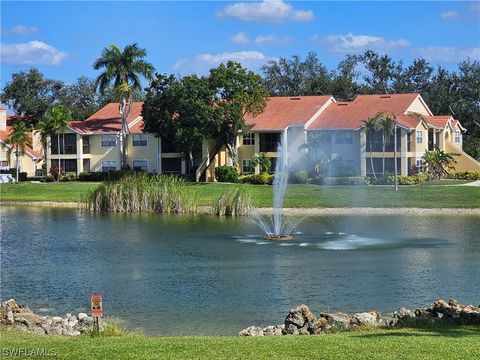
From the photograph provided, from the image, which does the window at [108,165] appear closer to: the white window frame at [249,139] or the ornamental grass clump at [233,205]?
the white window frame at [249,139]

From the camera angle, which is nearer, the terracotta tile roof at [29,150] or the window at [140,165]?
the window at [140,165]

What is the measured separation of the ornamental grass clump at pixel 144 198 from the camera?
56.6 metres

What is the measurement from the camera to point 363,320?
768 inches

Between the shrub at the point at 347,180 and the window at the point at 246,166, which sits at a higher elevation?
the window at the point at 246,166

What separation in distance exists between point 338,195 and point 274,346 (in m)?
47.4

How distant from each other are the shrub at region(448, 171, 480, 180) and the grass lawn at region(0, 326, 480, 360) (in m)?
56.4

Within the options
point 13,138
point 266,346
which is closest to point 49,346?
point 266,346

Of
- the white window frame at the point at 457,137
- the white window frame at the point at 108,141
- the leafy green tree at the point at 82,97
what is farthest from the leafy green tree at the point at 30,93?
the white window frame at the point at 457,137

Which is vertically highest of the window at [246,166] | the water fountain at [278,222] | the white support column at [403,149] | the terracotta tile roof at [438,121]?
the terracotta tile roof at [438,121]

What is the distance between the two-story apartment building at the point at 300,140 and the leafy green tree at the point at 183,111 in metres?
4.72

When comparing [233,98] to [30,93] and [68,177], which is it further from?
[30,93]

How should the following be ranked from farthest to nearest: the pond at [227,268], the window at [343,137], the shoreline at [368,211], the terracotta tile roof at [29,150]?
1. the terracotta tile roof at [29,150]
2. the window at [343,137]
3. the shoreline at [368,211]
4. the pond at [227,268]

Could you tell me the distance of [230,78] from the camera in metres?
75.4

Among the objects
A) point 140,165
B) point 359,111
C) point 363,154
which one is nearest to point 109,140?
point 140,165
